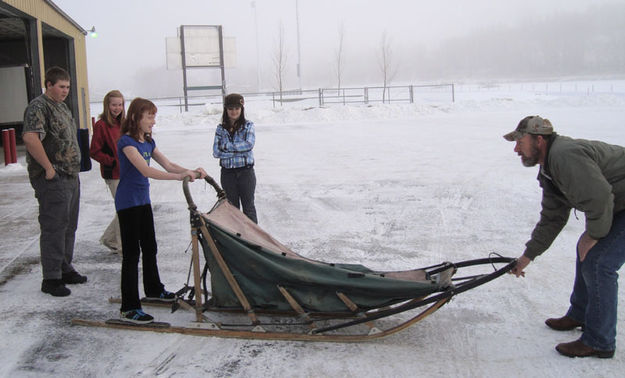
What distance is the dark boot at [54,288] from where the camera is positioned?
478 centimetres

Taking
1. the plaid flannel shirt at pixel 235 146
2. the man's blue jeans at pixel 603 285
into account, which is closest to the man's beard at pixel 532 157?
the man's blue jeans at pixel 603 285

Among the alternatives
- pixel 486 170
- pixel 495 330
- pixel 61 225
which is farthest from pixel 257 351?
pixel 486 170

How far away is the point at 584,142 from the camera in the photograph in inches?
134

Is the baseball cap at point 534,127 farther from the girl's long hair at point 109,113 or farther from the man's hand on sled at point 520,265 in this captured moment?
the girl's long hair at point 109,113

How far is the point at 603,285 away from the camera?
3490 mm

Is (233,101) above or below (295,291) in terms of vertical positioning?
above

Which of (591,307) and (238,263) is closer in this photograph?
(591,307)

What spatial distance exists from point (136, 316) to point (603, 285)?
3.16 meters

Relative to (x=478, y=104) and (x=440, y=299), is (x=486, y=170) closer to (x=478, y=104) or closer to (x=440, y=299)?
(x=440, y=299)

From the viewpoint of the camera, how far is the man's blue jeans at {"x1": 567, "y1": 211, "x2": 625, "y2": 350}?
11.3 feet

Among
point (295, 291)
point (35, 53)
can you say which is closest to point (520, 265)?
point (295, 291)

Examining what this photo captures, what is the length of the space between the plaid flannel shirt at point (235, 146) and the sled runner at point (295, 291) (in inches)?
60.5

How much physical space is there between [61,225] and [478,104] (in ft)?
91.4

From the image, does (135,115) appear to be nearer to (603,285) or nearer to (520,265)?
(520,265)
